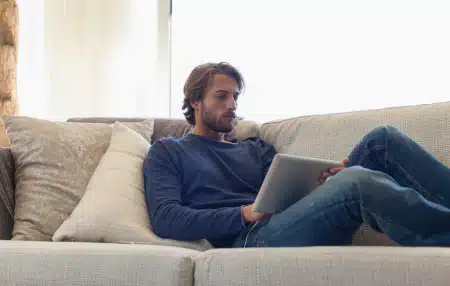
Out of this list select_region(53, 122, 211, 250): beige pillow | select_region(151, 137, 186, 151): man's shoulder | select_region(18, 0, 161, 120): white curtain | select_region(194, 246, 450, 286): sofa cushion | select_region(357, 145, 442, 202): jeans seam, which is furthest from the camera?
select_region(18, 0, 161, 120): white curtain

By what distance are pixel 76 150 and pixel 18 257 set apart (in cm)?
62

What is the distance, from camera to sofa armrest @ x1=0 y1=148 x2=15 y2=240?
164 cm

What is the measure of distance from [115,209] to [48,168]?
310 mm

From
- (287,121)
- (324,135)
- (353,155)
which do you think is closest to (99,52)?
(287,121)

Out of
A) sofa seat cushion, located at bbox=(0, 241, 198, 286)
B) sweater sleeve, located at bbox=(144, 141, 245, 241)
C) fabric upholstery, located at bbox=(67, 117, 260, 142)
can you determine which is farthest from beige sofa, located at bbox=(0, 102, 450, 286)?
fabric upholstery, located at bbox=(67, 117, 260, 142)

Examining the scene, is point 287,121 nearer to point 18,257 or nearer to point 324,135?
point 324,135

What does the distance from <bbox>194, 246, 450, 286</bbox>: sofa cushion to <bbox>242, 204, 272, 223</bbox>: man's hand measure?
273 mm

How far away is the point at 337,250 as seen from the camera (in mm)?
1106

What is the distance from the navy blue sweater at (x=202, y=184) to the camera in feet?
4.80

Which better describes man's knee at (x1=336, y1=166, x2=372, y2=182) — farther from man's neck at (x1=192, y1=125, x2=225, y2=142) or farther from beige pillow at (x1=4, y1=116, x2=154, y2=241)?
beige pillow at (x1=4, y1=116, x2=154, y2=241)

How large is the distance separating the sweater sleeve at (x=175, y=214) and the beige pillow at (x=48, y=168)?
0.79 feet

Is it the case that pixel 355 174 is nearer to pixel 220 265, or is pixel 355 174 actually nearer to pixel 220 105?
pixel 220 265

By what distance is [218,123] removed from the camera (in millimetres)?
1872

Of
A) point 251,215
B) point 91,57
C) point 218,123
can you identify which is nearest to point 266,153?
point 218,123
